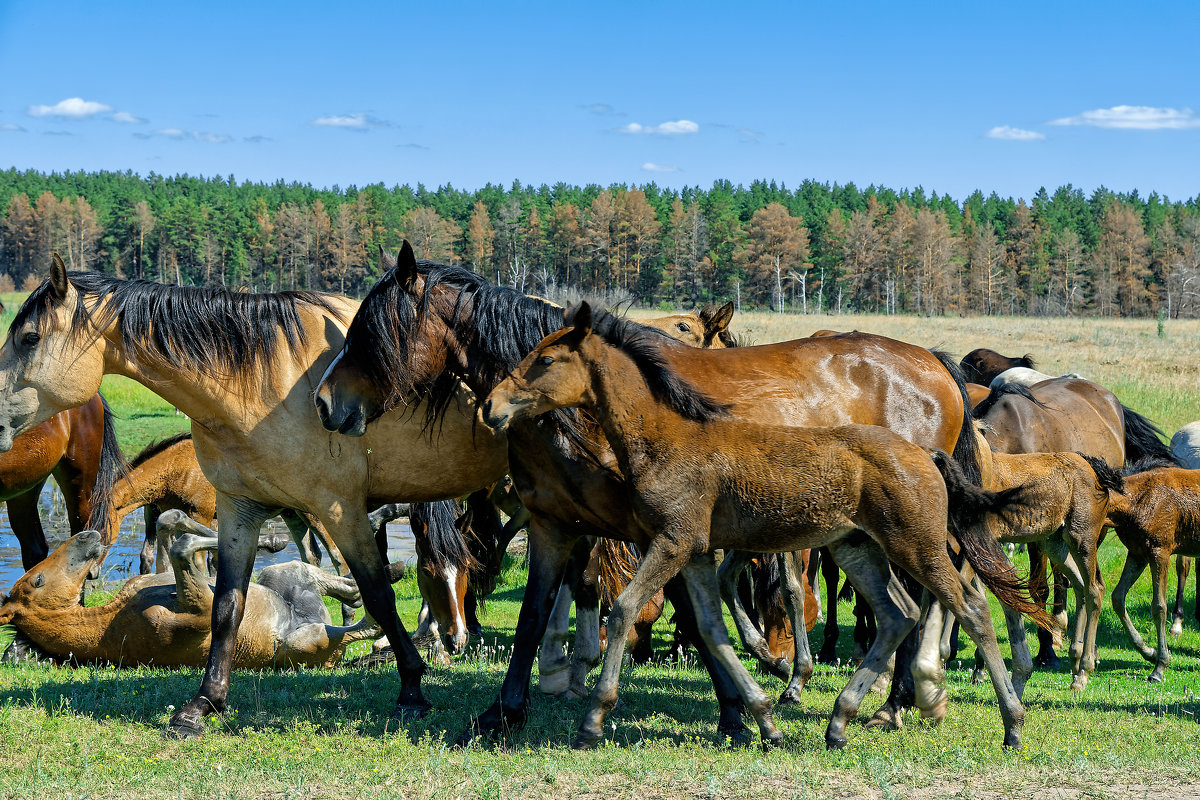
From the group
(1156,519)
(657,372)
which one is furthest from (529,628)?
(1156,519)

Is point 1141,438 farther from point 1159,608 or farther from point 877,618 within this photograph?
point 877,618

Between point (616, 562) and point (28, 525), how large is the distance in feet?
21.3

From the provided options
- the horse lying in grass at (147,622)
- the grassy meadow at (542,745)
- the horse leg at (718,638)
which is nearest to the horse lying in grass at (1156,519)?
the grassy meadow at (542,745)

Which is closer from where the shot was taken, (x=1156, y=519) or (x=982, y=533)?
(x=982, y=533)

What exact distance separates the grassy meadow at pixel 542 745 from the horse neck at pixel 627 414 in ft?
5.07

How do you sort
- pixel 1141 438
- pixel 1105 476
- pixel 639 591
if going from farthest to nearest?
pixel 1141 438 → pixel 1105 476 → pixel 639 591

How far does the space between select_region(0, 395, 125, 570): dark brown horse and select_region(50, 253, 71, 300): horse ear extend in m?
4.51

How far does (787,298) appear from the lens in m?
100

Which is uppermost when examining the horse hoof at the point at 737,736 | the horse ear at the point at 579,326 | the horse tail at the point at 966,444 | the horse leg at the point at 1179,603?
the horse ear at the point at 579,326

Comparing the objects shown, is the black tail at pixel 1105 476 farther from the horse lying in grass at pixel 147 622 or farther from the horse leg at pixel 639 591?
the horse lying in grass at pixel 147 622

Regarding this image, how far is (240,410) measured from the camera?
18.8 ft

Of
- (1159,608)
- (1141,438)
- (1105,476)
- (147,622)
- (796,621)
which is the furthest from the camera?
(1141,438)

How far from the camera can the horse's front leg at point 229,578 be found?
19.5 ft

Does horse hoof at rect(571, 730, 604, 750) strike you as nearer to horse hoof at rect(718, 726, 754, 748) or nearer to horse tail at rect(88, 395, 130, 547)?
horse hoof at rect(718, 726, 754, 748)
